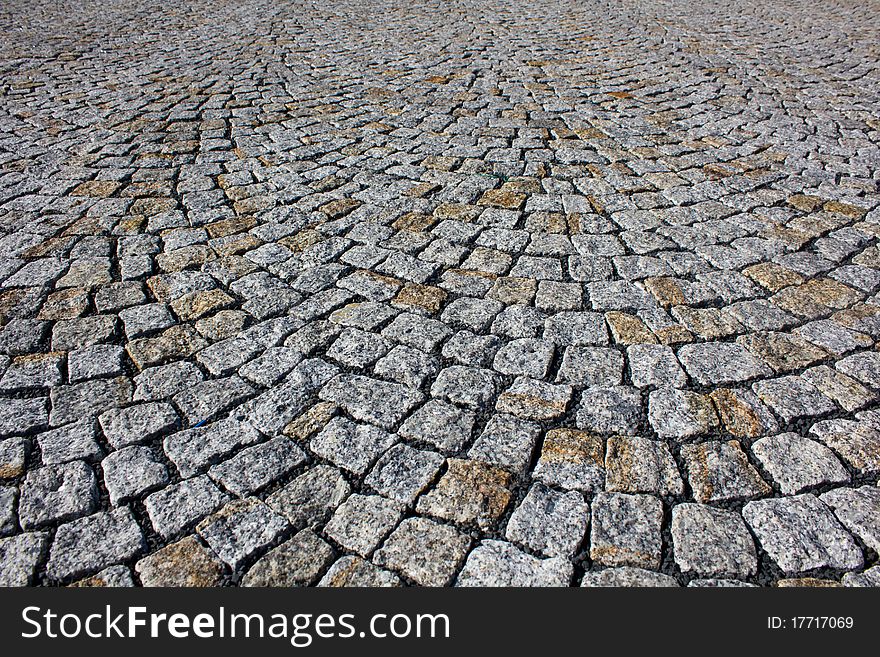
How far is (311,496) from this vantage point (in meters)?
2.36

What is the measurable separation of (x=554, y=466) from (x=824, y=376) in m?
1.35

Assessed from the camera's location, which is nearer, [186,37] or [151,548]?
[151,548]

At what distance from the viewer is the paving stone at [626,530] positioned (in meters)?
2.15

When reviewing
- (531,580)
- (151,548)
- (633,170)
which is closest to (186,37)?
(633,170)

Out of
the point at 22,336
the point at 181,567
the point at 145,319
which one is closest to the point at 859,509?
the point at 181,567

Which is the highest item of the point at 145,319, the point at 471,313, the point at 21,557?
the point at 471,313

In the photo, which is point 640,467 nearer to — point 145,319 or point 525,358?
point 525,358

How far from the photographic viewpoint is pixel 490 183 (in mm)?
4590

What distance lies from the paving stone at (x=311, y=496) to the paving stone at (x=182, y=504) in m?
0.21

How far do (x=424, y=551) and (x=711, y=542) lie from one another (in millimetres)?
955

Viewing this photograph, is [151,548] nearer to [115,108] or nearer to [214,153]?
[214,153]

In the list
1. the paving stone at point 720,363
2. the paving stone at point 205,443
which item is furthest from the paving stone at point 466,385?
the paving stone at point 720,363

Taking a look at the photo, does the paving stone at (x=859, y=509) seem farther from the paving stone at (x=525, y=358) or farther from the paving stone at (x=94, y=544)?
the paving stone at (x=94, y=544)
